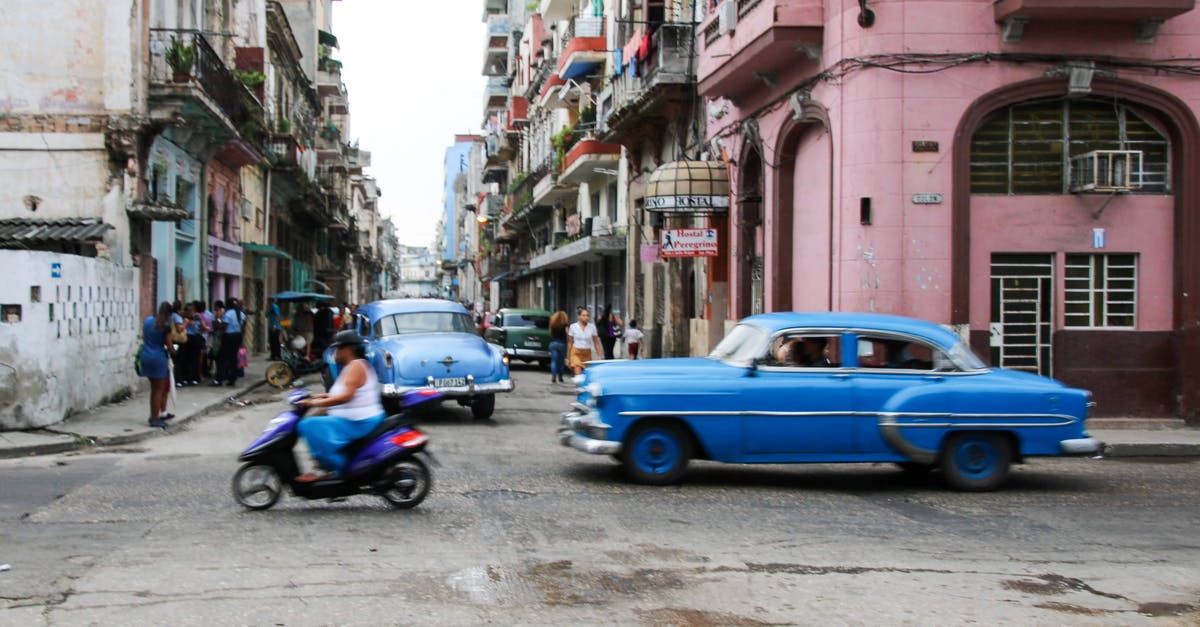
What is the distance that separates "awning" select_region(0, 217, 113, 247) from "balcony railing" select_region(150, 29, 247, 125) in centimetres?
301

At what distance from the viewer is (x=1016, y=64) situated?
54.9 feet

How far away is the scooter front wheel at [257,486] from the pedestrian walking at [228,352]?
583 inches

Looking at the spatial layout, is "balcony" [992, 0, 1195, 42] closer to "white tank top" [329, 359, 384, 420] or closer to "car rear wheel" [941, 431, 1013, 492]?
"car rear wheel" [941, 431, 1013, 492]

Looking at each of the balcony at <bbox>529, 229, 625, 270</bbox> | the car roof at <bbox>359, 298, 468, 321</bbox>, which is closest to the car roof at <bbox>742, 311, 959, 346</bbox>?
the car roof at <bbox>359, 298, 468, 321</bbox>

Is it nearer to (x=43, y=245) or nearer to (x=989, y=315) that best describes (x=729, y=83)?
(x=989, y=315)

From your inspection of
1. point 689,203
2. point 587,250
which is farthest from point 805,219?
point 587,250

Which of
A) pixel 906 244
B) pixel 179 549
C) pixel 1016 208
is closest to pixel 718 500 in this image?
pixel 179 549

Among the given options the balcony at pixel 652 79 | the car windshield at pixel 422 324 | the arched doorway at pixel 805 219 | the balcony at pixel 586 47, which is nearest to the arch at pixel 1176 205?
the arched doorway at pixel 805 219

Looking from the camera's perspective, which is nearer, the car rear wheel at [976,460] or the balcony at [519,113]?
the car rear wheel at [976,460]

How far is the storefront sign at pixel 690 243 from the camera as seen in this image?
886 inches

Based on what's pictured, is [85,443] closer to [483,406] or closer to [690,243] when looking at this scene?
[483,406]

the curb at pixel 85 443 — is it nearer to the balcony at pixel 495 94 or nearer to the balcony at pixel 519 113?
the balcony at pixel 519 113

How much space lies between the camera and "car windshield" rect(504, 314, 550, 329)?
32.8 m

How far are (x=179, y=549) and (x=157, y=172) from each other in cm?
1731
